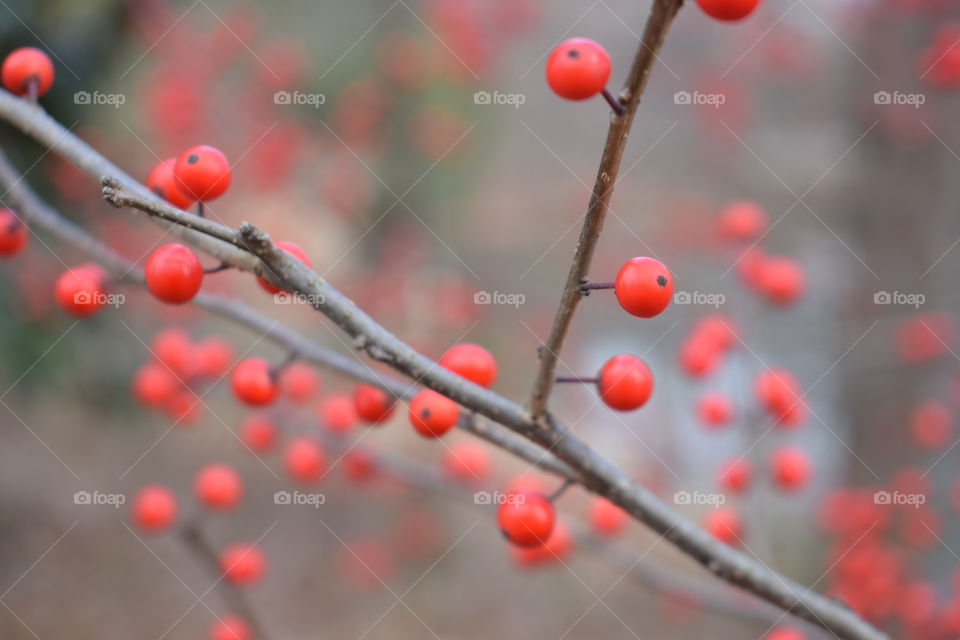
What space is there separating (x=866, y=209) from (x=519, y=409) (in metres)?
3.43

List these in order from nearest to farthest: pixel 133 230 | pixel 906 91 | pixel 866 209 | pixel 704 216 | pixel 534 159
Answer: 1. pixel 906 91
2. pixel 866 209
3. pixel 133 230
4. pixel 704 216
5. pixel 534 159

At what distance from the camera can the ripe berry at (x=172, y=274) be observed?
1.01 meters

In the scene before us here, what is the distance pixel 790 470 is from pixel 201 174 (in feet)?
5.47

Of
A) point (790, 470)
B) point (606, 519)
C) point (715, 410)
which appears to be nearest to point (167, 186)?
point (606, 519)

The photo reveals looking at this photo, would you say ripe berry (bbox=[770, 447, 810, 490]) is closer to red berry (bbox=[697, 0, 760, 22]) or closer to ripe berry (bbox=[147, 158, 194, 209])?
red berry (bbox=[697, 0, 760, 22])

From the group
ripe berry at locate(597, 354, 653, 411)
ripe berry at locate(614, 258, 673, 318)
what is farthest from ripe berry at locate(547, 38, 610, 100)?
ripe berry at locate(597, 354, 653, 411)

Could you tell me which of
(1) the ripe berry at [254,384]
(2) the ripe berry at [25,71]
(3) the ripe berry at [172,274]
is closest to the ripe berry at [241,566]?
(1) the ripe berry at [254,384]

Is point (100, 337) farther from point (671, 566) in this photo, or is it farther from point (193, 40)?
point (671, 566)

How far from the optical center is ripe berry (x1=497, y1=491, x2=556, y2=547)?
46.6 inches

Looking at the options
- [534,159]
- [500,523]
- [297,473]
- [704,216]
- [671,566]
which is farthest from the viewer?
[534,159]

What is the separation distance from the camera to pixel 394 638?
15.0 ft

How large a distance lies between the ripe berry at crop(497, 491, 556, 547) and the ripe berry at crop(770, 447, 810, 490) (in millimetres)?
1067

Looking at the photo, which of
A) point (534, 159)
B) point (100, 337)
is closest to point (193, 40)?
point (100, 337)

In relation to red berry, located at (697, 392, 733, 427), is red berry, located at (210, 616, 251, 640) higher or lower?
lower
